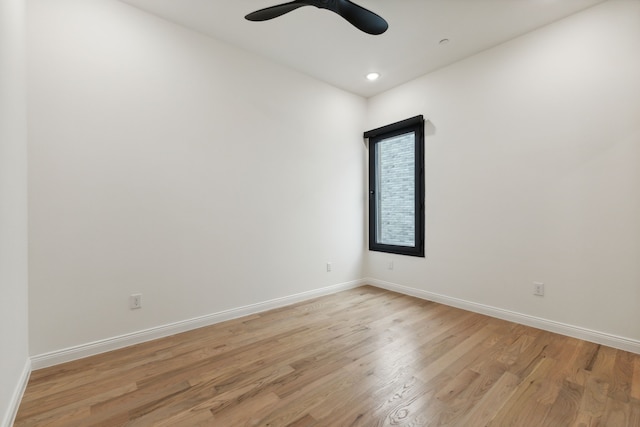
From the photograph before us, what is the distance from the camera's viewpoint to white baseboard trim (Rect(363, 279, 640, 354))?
2.08 meters

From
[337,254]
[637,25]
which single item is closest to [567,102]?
[637,25]

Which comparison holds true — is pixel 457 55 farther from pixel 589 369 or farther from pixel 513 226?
pixel 589 369

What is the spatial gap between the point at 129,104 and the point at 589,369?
3.75 metres

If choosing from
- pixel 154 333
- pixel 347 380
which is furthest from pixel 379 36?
pixel 154 333

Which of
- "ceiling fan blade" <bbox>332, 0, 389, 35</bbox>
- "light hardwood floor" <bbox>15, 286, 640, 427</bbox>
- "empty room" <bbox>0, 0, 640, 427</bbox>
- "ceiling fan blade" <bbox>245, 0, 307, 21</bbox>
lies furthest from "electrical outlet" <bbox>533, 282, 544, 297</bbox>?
"ceiling fan blade" <bbox>245, 0, 307, 21</bbox>

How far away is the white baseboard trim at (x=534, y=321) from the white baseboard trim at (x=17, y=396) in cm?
333

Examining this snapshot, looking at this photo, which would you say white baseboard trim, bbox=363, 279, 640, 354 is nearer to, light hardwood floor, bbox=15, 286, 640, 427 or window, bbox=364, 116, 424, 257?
light hardwood floor, bbox=15, 286, 640, 427

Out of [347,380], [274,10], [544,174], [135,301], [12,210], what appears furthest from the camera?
[544,174]

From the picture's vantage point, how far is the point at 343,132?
369 centimetres

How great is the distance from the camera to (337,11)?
74.4 inches

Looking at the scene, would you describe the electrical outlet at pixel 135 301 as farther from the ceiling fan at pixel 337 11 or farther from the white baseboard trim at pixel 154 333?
the ceiling fan at pixel 337 11

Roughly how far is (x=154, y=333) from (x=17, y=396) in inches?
32.5

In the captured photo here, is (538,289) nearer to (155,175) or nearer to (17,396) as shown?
(155,175)

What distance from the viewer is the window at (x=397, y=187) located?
3375 millimetres
